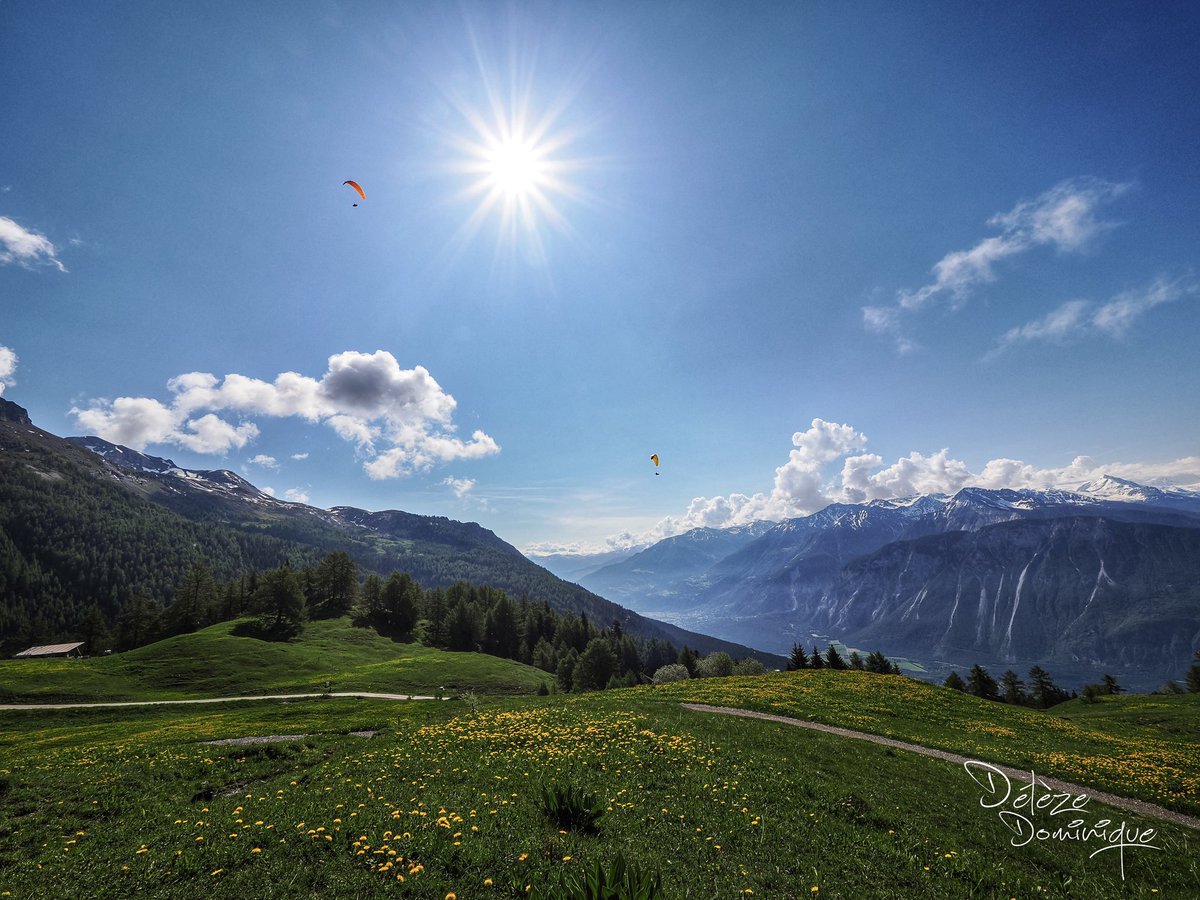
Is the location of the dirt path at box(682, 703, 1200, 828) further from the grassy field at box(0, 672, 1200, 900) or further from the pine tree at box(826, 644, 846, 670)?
the pine tree at box(826, 644, 846, 670)

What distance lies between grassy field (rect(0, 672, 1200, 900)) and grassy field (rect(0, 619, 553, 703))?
53564 millimetres

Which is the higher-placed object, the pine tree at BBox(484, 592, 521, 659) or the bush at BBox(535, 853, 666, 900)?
the bush at BBox(535, 853, 666, 900)

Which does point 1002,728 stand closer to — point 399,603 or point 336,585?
point 399,603

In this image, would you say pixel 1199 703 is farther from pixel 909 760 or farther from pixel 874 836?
pixel 874 836

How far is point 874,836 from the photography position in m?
11.4

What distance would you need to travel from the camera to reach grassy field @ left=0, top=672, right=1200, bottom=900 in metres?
8.91

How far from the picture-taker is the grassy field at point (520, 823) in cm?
891

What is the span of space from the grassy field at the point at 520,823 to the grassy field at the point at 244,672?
2109 inches

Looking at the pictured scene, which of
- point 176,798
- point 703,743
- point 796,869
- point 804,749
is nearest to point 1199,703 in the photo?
point 804,749

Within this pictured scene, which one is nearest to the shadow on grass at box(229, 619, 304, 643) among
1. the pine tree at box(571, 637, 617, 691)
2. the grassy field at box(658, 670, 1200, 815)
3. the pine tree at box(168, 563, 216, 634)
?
the pine tree at box(168, 563, 216, 634)

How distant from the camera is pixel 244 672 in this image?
69.6 m

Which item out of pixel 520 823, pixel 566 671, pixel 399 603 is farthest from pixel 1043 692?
pixel 399 603

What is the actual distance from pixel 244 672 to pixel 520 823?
272 feet

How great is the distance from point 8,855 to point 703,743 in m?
19.5
